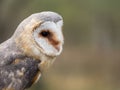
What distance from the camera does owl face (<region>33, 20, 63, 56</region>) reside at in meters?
4.31

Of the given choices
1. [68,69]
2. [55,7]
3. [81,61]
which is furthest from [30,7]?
[81,61]

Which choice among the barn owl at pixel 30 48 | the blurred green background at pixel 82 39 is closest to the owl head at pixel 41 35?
the barn owl at pixel 30 48

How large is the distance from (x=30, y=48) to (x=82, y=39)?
2469 cm

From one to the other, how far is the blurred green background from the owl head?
9.56m

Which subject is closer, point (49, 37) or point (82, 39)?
point (49, 37)

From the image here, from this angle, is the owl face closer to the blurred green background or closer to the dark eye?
the dark eye

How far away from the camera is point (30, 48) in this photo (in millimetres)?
4352

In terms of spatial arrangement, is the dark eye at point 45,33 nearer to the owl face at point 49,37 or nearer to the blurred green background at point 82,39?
the owl face at point 49,37

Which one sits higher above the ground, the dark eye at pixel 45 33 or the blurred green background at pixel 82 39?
the dark eye at pixel 45 33

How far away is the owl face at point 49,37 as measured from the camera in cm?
431

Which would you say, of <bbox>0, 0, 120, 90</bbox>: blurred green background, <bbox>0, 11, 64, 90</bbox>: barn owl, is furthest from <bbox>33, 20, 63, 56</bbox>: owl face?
<bbox>0, 0, 120, 90</bbox>: blurred green background

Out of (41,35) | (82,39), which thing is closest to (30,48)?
(41,35)

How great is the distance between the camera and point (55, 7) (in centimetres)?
2002

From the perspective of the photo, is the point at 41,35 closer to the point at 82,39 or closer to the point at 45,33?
the point at 45,33
